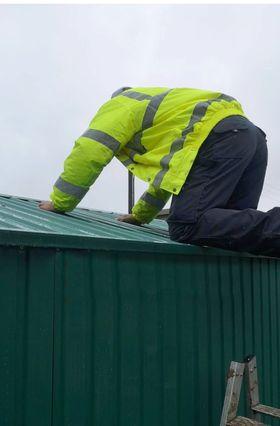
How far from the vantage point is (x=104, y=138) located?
3.29m

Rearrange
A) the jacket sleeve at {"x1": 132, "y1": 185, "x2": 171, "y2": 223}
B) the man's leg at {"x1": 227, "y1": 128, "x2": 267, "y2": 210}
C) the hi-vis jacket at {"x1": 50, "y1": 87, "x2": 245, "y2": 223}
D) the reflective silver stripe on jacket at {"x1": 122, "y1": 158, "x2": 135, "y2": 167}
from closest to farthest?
the hi-vis jacket at {"x1": 50, "y1": 87, "x2": 245, "y2": 223}, the man's leg at {"x1": 227, "y1": 128, "x2": 267, "y2": 210}, the reflective silver stripe on jacket at {"x1": 122, "y1": 158, "x2": 135, "y2": 167}, the jacket sleeve at {"x1": 132, "y1": 185, "x2": 171, "y2": 223}

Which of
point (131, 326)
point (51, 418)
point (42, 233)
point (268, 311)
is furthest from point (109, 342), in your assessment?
point (268, 311)

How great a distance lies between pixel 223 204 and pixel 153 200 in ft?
3.54

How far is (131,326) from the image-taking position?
2793 millimetres

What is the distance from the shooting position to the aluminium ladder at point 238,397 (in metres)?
2.71

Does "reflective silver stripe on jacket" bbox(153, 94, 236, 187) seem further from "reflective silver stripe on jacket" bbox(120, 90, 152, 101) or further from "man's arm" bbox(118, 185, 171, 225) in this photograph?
"man's arm" bbox(118, 185, 171, 225)

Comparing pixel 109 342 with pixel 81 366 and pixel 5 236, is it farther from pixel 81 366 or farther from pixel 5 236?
pixel 5 236

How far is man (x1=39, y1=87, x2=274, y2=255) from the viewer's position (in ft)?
10.2

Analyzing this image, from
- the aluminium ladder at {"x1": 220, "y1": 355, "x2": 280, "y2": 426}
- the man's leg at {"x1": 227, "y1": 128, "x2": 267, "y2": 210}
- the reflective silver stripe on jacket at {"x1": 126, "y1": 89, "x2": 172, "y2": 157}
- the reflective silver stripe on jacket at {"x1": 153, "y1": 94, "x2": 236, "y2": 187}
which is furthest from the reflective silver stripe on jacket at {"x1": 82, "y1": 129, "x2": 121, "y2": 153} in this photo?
the aluminium ladder at {"x1": 220, "y1": 355, "x2": 280, "y2": 426}

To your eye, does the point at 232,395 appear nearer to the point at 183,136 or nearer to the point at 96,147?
the point at 183,136

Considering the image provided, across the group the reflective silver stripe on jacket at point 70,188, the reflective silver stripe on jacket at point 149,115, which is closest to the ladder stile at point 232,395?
the reflective silver stripe on jacket at point 70,188

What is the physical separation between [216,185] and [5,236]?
1524mm

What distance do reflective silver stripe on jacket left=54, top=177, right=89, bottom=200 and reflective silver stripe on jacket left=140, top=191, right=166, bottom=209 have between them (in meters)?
0.90

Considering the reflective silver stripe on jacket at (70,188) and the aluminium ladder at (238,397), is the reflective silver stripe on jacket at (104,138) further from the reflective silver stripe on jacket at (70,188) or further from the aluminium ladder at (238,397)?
the aluminium ladder at (238,397)
